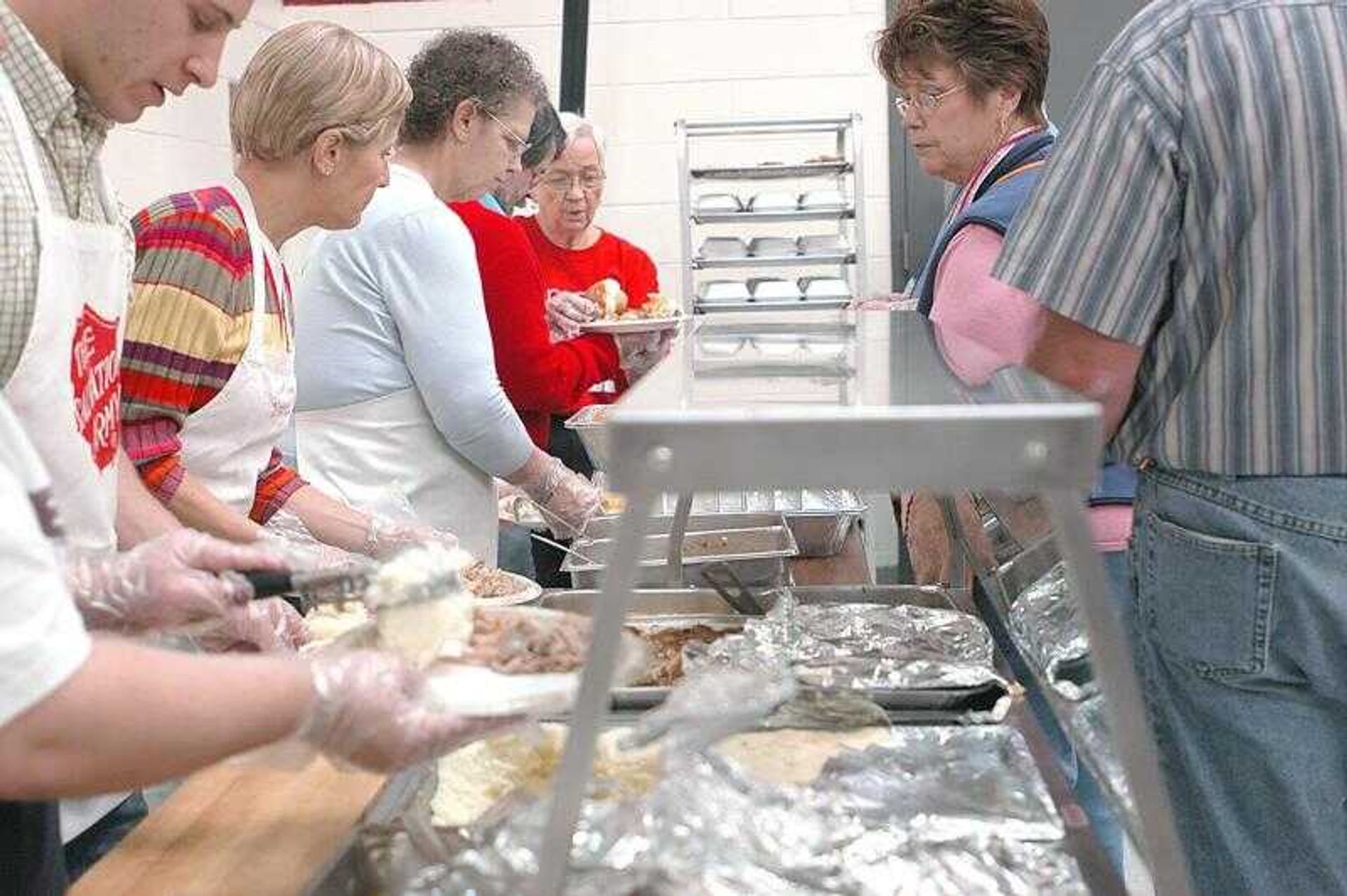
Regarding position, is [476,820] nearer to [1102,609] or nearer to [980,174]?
[1102,609]

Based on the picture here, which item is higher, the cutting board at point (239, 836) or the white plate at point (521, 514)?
the cutting board at point (239, 836)

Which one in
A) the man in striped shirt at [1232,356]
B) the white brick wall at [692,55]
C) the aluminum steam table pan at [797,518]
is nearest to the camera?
the man in striped shirt at [1232,356]

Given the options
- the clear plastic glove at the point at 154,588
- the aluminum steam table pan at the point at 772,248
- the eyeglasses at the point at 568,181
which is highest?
the eyeglasses at the point at 568,181

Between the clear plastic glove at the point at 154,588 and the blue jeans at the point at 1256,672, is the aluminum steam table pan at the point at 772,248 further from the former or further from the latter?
the clear plastic glove at the point at 154,588

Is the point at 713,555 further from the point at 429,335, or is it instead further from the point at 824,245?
the point at 824,245

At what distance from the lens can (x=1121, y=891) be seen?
131 centimetres

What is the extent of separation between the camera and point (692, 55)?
5.95 m

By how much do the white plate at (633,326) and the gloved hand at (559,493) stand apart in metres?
0.78

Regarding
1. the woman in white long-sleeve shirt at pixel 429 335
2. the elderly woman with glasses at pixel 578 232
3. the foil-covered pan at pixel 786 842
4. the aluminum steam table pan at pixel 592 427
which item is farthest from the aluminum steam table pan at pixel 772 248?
the foil-covered pan at pixel 786 842

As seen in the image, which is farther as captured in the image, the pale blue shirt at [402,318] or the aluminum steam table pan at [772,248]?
the aluminum steam table pan at [772,248]

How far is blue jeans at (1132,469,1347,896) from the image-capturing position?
1716mm

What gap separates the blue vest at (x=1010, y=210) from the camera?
88.4 inches

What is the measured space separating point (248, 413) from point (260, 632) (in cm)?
57

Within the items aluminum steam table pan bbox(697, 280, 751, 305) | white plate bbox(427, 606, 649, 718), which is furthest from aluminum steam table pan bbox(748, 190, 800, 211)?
white plate bbox(427, 606, 649, 718)
